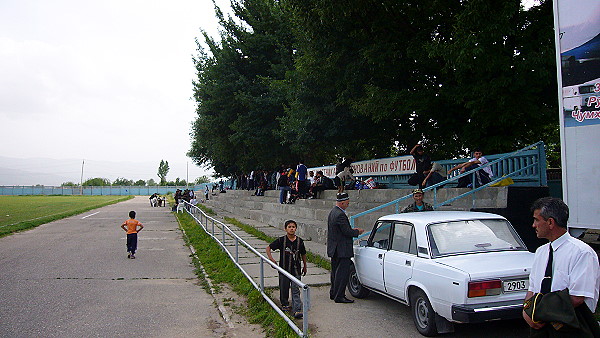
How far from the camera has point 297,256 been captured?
702 cm

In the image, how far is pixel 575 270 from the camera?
2.91 metres

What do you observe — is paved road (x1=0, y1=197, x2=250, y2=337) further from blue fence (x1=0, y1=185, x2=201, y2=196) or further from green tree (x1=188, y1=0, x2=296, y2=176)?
blue fence (x1=0, y1=185, x2=201, y2=196)

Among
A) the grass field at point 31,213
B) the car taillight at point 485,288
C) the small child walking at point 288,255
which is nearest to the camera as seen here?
the car taillight at point 485,288

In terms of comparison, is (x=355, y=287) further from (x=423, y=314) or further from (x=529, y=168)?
(x=529, y=168)

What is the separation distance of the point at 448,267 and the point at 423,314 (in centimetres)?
83

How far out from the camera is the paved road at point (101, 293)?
652cm

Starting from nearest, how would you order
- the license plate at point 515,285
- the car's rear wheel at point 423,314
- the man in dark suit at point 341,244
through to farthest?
1. the license plate at point 515,285
2. the car's rear wheel at point 423,314
3. the man in dark suit at point 341,244

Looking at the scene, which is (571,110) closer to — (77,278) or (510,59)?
(510,59)

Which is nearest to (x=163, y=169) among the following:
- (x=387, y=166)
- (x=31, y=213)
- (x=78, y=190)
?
(x=78, y=190)

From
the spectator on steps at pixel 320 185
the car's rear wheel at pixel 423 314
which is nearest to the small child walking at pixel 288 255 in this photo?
the car's rear wheel at pixel 423 314

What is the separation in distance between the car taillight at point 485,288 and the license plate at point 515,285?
0.10 meters

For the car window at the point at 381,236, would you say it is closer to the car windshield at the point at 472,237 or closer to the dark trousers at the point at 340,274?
the dark trousers at the point at 340,274

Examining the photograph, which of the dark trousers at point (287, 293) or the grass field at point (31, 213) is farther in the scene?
the grass field at point (31, 213)

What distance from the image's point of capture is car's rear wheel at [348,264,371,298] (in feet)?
25.0
